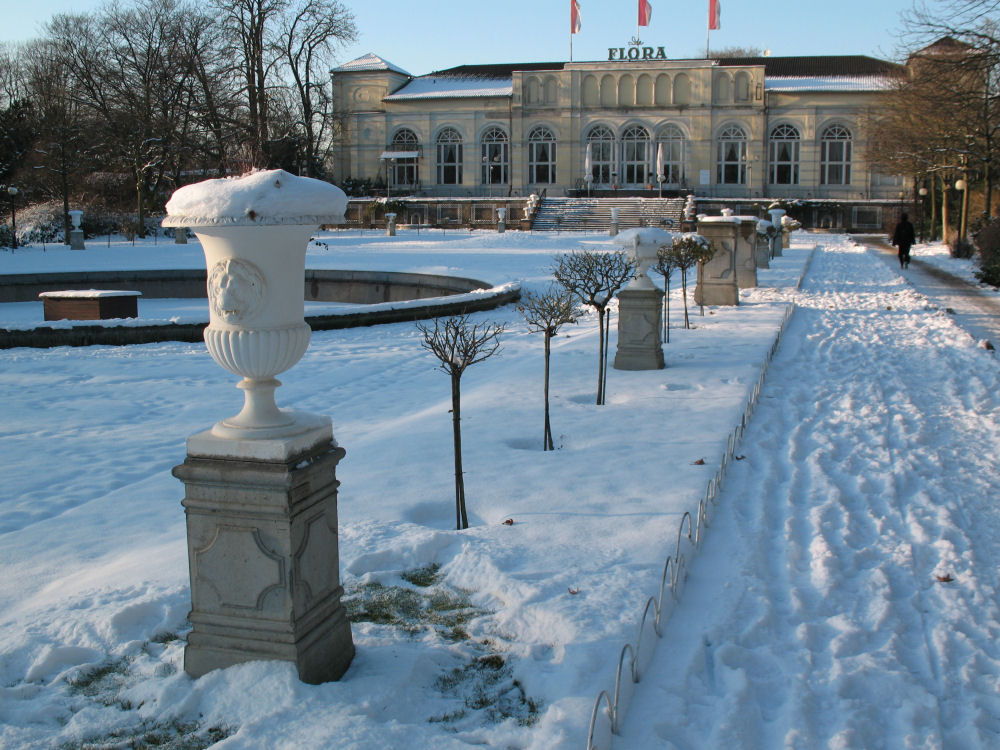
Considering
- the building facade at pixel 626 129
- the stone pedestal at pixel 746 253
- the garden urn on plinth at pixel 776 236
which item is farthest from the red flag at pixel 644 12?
the stone pedestal at pixel 746 253

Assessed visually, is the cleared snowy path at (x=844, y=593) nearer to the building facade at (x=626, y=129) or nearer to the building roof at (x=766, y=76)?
the building facade at (x=626, y=129)

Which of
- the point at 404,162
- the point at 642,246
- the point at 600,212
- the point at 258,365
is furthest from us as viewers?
the point at 404,162

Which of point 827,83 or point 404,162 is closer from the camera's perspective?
point 827,83

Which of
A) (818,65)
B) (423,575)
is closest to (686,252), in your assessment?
(423,575)

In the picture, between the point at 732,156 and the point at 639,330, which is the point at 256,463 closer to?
the point at 639,330

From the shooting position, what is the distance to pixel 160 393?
10172 mm

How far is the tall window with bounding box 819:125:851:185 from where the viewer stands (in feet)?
178

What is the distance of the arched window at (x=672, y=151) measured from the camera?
Answer: 55.4 m

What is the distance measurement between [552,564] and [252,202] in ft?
8.14

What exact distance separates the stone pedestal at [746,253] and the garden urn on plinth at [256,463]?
16888mm

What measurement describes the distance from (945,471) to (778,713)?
403 cm

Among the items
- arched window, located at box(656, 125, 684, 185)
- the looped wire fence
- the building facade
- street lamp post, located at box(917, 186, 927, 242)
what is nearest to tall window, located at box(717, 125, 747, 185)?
the building facade

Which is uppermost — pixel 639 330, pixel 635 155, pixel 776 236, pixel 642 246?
pixel 635 155

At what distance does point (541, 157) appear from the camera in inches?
2263
